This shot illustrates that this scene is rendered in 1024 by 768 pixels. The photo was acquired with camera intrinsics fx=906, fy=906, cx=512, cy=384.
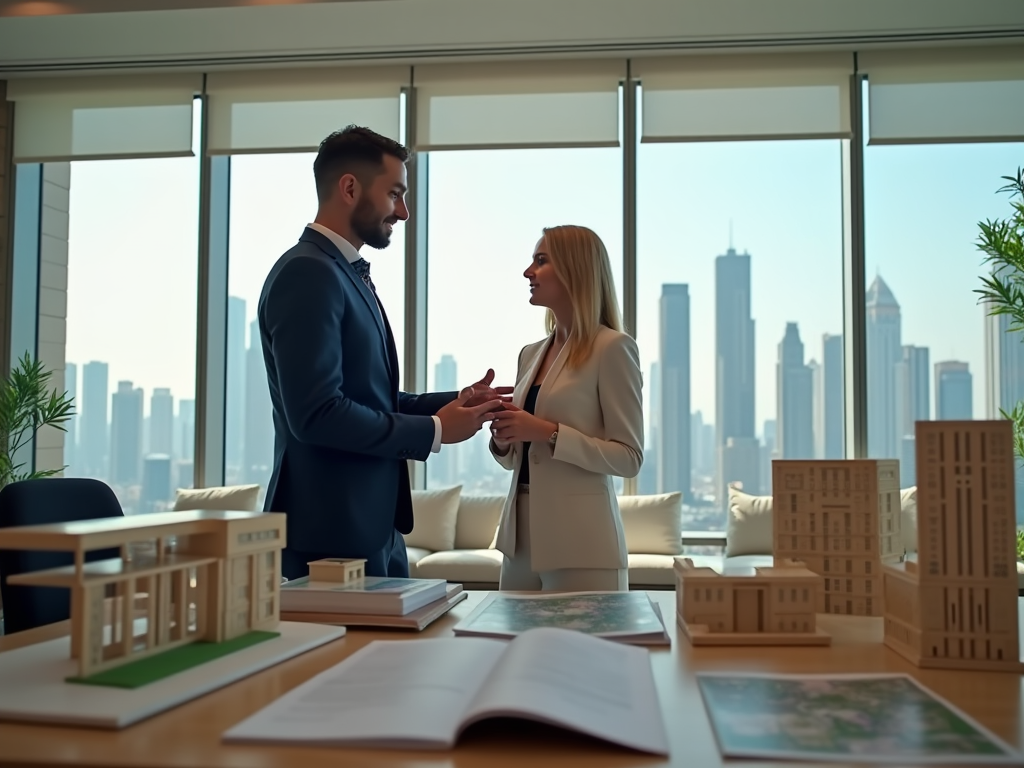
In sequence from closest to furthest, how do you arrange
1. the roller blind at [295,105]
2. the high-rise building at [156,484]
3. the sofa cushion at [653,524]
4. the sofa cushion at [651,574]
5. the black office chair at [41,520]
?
the black office chair at [41,520], the sofa cushion at [651,574], the sofa cushion at [653,524], the roller blind at [295,105], the high-rise building at [156,484]

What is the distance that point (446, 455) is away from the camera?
5.85 m

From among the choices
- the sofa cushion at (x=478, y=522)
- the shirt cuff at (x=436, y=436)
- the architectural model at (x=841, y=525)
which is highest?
the shirt cuff at (x=436, y=436)

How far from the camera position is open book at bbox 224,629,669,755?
853 millimetres

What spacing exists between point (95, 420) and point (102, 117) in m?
2.01

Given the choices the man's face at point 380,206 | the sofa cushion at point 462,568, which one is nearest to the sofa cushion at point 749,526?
the sofa cushion at point 462,568

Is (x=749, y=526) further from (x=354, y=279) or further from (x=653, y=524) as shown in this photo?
(x=354, y=279)

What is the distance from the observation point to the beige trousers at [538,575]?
2357 millimetres

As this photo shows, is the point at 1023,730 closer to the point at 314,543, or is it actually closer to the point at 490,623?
the point at 490,623

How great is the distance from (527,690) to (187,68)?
5.83 meters

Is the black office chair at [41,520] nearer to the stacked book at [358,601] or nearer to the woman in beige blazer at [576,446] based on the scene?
the stacked book at [358,601]

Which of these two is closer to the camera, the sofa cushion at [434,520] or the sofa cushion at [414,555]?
the sofa cushion at [414,555]

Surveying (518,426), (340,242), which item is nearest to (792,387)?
(518,426)

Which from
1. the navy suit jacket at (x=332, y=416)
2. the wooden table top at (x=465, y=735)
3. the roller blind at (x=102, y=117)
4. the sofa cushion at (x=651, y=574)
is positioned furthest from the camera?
the roller blind at (x=102, y=117)

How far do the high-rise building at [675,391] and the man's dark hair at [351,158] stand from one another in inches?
139
